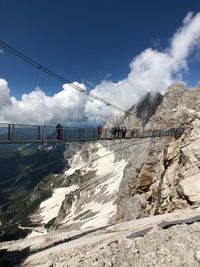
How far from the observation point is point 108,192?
136250mm

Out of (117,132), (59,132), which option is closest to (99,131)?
(117,132)

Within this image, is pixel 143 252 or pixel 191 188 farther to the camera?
pixel 191 188

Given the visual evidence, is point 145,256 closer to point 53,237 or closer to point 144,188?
point 53,237

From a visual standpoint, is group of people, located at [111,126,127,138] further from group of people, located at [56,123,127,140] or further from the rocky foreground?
the rocky foreground

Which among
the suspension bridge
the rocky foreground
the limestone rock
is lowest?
the rocky foreground

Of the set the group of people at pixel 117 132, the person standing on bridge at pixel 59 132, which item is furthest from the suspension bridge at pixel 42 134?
the group of people at pixel 117 132

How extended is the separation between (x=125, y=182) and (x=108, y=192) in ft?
218

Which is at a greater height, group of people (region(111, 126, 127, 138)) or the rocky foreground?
group of people (region(111, 126, 127, 138))

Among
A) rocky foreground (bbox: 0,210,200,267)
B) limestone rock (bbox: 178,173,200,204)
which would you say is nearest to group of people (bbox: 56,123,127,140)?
rocky foreground (bbox: 0,210,200,267)

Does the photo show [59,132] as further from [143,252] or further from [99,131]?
[143,252]

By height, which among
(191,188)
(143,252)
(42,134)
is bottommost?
(143,252)

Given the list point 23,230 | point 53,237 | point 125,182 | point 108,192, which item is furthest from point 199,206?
point 23,230

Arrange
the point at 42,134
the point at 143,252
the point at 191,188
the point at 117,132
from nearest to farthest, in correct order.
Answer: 1. the point at 143,252
2. the point at 42,134
3. the point at 191,188
4. the point at 117,132

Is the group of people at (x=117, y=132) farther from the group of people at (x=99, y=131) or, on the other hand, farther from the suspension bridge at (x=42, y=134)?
the suspension bridge at (x=42, y=134)
